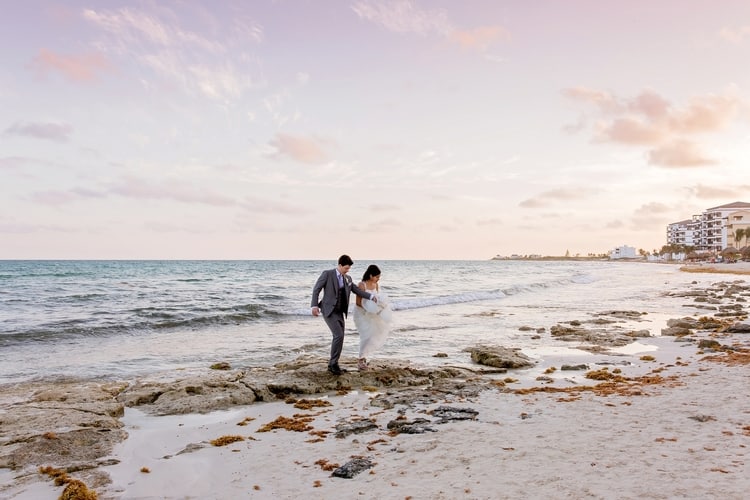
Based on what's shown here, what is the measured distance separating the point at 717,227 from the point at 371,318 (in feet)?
509

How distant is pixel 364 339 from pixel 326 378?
1.16m

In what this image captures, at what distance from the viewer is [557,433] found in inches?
259

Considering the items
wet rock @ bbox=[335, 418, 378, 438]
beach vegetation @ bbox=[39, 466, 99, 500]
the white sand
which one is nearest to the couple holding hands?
the white sand

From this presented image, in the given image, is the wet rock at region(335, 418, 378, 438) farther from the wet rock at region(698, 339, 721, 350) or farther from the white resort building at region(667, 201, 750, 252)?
the white resort building at region(667, 201, 750, 252)

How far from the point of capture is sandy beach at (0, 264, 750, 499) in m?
5.11

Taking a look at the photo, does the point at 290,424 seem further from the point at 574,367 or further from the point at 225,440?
the point at 574,367

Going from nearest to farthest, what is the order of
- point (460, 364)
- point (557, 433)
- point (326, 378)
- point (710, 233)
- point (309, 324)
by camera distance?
point (557, 433)
point (326, 378)
point (460, 364)
point (309, 324)
point (710, 233)

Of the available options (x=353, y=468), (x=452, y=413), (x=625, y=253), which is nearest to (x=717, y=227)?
(x=625, y=253)

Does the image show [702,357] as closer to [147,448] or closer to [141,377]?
[147,448]

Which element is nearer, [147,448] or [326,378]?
[147,448]

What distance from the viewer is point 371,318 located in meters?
10.6

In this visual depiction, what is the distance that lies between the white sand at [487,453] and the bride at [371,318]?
215cm

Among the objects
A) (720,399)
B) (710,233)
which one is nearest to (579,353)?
(720,399)

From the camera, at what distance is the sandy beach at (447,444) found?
201 inches
